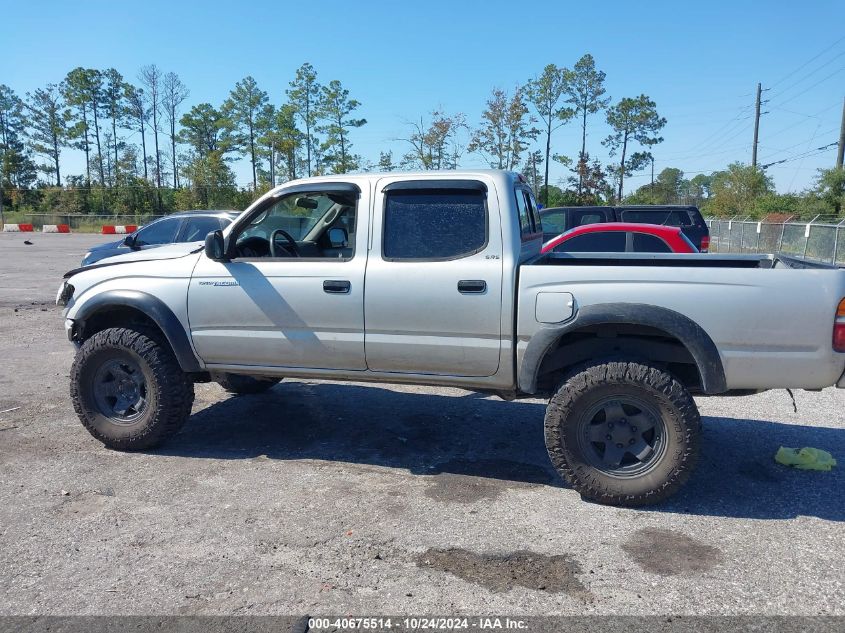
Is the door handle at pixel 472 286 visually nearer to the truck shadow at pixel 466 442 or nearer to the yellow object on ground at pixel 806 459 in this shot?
→ the truck shadow at pixel 466 442

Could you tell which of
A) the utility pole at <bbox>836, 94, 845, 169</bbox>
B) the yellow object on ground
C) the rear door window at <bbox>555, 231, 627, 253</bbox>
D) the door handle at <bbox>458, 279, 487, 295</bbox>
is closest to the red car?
the rear door window at <bbox>555, 231, 627, 253</bbox>

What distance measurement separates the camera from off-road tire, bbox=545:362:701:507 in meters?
4.06

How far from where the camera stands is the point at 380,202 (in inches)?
187

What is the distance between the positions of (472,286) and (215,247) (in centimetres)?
193

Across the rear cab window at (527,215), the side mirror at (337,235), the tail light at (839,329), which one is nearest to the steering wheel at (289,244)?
the side mirror at (337,235)

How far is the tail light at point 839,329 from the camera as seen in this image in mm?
3809

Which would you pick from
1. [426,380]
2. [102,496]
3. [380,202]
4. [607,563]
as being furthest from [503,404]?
[102,496]

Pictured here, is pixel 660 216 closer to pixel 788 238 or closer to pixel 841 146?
pixel 788 238

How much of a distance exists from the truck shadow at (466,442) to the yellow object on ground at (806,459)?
56 mm

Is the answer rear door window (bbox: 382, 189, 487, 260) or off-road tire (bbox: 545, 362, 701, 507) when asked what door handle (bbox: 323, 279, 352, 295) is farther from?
off-road tire (bbox: 545, 362, 701, 507)

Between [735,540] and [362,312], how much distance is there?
2.65 meters

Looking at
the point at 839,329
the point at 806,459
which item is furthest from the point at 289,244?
the point at 806,459

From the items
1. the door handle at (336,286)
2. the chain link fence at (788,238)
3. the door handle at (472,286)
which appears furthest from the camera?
the chain link fence at (788,238)

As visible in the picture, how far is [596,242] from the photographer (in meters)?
10.1
